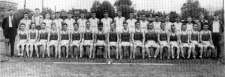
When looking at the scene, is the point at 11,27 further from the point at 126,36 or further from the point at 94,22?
the point at 126,36

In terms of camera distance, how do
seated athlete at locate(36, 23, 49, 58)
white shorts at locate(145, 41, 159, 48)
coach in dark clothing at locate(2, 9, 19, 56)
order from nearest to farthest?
1. white shorts at locate(145, 41, 159, 48)
2. seated athlete at locate(36, 23, 49, 58)
3. coach in dark clothing at locate(2, 9, 19, 56)

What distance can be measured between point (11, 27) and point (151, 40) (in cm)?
521

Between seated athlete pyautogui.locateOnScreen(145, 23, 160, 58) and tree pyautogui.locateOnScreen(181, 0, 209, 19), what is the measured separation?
144 centimetres

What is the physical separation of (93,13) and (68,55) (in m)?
1.76

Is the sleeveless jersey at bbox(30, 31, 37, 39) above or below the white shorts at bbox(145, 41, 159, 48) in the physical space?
above

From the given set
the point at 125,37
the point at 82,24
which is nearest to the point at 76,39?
the point at 82,24

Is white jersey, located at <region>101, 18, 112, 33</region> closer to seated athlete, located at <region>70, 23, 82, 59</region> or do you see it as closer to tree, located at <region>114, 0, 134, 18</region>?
seated athlete, located at <region>70, 23, 82, 59</region>

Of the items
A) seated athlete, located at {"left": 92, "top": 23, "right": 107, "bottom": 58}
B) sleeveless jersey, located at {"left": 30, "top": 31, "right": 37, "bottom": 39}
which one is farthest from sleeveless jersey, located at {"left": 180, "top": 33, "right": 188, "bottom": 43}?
sleeveless jersey, located at {"left": 30, "top": 31, "right": 37, "bottom": 39}

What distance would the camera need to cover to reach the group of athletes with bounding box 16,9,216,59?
11.9 meters

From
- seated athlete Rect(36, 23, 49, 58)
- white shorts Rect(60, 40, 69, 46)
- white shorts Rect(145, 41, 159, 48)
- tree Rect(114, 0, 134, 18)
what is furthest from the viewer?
tree Rect(114, 0, 134, 18)

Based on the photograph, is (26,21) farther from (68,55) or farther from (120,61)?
(120,61)

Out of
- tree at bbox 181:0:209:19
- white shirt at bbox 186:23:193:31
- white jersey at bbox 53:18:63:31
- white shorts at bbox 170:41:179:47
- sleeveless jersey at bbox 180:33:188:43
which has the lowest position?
white shorts at bbox 170:41:179:47

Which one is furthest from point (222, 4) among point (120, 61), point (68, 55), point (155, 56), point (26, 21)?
point (26, 21)

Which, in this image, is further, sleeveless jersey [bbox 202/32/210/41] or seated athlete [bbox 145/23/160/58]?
sleeveless jersey [bbox 202/32/210/41]
